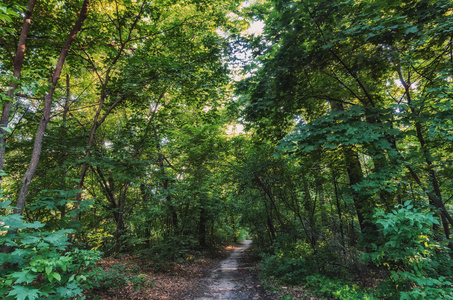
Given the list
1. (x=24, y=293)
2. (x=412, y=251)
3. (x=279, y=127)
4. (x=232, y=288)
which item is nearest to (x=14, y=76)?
(x=24, y=293)

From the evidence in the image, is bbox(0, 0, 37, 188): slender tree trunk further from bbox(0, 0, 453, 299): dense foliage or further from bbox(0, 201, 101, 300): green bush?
bbox(0, 201, 101, 300): green bush

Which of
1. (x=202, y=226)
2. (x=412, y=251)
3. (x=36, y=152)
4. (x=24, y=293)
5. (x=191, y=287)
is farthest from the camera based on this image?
(x=202, y=226)

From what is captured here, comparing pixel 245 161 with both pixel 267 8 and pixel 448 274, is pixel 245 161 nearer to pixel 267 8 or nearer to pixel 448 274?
pixel 267 8

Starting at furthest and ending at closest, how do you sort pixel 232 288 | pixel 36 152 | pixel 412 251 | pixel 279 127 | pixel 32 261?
pixel 232 288 < pixel 279 127 < pixel 36 152 < pixel 412 251 < pixel 32 261

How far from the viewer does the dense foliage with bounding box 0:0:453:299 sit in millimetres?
3162

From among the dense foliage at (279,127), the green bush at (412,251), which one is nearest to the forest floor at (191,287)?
the dense foliage at (279,127)

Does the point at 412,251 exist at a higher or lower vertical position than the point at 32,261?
lower

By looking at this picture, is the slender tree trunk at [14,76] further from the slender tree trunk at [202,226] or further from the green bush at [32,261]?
the slender tree trunk at [202,226]

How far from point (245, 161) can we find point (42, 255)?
7.93m

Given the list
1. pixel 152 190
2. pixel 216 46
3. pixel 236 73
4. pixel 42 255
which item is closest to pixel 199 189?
pixel 152 190

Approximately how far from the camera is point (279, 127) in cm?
548

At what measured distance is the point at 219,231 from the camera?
20547 millimetres

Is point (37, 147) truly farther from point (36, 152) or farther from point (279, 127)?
point (279, 127)

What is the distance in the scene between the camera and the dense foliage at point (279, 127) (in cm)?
316
